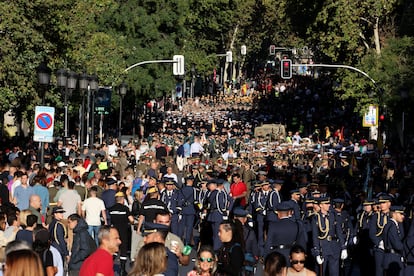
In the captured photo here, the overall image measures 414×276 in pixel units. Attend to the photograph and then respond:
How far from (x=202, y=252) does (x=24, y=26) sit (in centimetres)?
2686

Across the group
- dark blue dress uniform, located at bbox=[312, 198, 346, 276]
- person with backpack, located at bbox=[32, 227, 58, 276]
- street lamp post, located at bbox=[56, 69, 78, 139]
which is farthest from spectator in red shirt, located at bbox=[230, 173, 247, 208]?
person with backpack, located at bbox=[32, 227, 58, 276]

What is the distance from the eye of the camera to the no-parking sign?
26031 mm

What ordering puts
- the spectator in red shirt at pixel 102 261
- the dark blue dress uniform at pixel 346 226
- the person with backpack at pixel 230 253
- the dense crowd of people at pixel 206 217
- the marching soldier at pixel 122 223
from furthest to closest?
1. the marching soldier at pixel 122 223
2. the dark blue dress uniform at pixel 346 226
3. the person with backpack at pixel 230 253
4. the dense crowd of people at pixel 206 217
5. the spectator in red shirt at pixel 102 261

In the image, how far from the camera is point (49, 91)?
44.3 m

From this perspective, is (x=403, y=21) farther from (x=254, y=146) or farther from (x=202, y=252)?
(x=202, y=252)

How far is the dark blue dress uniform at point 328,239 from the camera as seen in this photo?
18828mm

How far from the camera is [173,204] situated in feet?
79.7

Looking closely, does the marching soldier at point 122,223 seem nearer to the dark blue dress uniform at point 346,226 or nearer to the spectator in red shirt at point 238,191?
the dark blue dress uniform at point 346,226

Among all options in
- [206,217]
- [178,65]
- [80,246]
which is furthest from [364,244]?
[178,65]

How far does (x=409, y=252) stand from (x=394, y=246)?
47 centimetres

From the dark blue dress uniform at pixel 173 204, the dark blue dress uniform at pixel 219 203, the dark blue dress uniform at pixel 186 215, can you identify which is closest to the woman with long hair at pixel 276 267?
the dark blue dress uniform at pixel 219 203

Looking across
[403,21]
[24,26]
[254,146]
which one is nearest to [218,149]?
[254,146]

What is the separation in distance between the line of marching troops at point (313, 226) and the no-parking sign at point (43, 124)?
3.35 metres

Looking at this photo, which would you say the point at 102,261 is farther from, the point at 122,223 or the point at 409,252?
the point at 122,223
